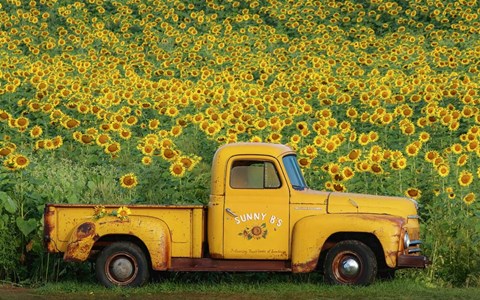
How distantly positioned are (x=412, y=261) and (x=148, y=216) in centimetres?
287

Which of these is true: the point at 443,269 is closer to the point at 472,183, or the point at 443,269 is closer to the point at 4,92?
the point at 472,183

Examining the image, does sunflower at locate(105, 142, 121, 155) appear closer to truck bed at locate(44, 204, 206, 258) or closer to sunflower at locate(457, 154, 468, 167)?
truck bed at locate(44, 204, 206, 258)

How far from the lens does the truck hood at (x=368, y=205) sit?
12289 millimetres

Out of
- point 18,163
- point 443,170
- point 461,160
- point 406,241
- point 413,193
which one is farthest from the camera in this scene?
point 461,160

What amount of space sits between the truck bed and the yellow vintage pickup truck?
0.01 metres

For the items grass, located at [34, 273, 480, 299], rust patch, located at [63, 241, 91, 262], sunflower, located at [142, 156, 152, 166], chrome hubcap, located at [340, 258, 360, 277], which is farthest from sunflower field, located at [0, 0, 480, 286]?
chrome hubcap, located at [340, 258, 360, 277]

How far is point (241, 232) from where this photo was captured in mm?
12289

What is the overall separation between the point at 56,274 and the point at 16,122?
432 centimetres

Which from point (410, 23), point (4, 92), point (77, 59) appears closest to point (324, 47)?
point (410, 23)

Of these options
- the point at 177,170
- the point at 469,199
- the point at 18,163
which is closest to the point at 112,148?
the point at 177,170

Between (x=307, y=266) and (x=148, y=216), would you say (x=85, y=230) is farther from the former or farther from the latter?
(x=307, y=266)

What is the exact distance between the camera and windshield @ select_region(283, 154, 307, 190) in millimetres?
12477

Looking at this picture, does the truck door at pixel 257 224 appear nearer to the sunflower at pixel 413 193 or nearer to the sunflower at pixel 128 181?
the sunflower at pixel 128 181

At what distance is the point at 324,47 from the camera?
2648 cm
